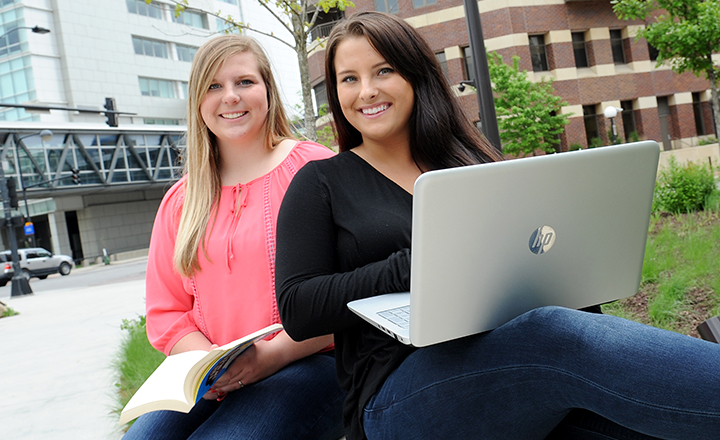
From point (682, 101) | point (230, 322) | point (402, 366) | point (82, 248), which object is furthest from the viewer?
point (82, 248)

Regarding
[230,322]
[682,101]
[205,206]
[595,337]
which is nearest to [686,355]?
[595,337]

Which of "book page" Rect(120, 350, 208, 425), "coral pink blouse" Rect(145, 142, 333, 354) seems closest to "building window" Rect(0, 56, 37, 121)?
"coral pink blouse" Rect(145, 142, 333, 354)

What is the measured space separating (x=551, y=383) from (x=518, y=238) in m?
0.30

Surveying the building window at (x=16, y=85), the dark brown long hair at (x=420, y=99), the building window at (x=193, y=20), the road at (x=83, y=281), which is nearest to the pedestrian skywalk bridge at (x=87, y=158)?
the building window at (x=16, y=85)

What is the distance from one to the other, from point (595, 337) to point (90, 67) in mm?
41375

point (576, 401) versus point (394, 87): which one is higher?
point (394, 87)

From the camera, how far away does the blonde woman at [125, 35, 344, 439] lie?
1.88m

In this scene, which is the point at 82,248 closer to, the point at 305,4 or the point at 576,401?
the point at 305,4

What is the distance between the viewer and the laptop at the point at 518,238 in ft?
3.69

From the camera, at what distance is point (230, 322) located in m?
2.15

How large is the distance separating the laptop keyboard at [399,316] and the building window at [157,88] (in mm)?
42425

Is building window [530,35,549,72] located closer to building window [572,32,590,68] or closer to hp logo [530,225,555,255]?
building window [572,32,590,68]

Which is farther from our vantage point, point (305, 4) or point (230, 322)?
point (305, 4)

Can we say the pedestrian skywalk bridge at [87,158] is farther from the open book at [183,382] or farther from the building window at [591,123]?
the open book at [183,382]
